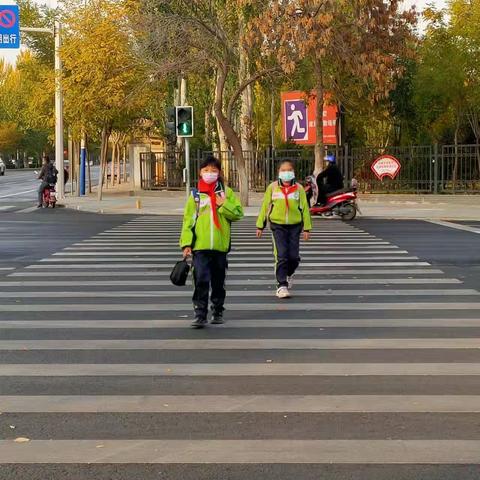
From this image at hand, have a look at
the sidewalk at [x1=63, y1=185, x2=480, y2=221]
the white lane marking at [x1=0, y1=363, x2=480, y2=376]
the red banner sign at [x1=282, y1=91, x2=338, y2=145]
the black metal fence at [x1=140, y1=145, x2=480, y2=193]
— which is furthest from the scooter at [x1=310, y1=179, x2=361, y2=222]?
the white lane marking at [x1=0, y1=363, x2=480, y2=376]

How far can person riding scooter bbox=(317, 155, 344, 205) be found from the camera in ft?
81.8

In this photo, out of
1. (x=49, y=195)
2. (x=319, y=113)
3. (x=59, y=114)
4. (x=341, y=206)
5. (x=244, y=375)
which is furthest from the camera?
(x=59, y=114)

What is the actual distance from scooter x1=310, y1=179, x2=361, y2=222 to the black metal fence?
854 cm

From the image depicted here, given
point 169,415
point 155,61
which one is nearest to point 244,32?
point 155,61

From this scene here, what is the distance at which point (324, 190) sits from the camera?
25.1 metres

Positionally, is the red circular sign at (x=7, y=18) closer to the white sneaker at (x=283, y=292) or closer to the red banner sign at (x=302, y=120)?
the red banner sign at (x=302, y=120)

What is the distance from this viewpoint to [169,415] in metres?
5.88

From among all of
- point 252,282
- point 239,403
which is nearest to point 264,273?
point 252,282

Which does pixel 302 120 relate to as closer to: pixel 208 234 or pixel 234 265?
pixel 234 265

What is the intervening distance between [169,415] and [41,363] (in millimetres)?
1933

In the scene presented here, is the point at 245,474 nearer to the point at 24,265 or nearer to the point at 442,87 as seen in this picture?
the point at 24,265

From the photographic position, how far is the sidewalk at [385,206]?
2731 centimetres

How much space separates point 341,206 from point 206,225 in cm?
1655

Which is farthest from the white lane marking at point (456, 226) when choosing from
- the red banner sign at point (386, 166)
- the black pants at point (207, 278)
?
the black pants at point (207, 278)
